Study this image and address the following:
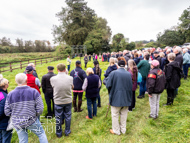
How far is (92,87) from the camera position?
3.39 m

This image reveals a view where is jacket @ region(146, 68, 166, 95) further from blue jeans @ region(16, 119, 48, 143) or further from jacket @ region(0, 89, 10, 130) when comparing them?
jacket @ region(0, 89, 10, 130)

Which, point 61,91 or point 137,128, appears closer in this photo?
point 61,91

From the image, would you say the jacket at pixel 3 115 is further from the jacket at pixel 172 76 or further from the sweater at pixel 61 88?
the jacket at pixel 172 76

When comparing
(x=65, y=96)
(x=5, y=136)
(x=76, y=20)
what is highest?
(x=76, y=20)

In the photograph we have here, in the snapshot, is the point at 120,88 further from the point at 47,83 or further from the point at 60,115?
the point at 47,83

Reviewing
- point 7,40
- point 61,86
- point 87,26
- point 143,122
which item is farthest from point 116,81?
point 7,40

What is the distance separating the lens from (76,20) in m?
29.8

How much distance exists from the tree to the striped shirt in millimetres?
28150

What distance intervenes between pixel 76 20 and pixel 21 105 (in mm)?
31609

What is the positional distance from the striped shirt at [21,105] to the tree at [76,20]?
92.4ft

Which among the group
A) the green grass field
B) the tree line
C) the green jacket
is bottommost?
the green grass field

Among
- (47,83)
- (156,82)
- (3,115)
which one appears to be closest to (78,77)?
(47,83)

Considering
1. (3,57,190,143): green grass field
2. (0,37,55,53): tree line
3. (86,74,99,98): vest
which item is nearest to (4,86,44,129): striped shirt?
(3,57,190,143): green grass field

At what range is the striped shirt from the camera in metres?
1.97
